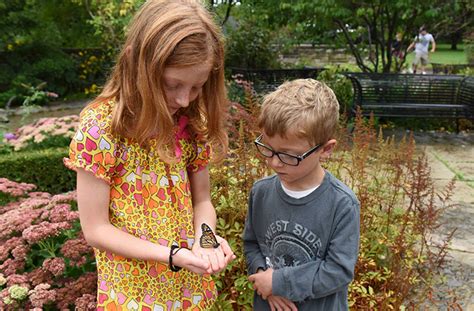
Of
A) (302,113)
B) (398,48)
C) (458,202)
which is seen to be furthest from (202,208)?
(398,48)

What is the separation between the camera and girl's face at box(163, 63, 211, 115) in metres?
1.40

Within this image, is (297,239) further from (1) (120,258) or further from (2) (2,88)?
(2) (2,88)

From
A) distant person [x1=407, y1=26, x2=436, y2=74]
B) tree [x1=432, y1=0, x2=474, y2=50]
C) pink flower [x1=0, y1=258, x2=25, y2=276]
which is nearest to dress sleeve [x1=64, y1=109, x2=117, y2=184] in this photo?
pink flower [x1=0, y1=258, x2=25, y2=276]

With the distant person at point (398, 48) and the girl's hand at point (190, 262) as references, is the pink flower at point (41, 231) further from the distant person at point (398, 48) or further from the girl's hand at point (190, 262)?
the distant person at point (398, 48)

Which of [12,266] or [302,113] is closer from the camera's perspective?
[302,113]

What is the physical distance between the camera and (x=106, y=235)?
1.47 meters

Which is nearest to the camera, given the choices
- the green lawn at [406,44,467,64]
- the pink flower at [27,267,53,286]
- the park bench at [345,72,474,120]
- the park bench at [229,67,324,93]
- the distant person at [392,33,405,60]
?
the pink flower at [27,267,53,286]

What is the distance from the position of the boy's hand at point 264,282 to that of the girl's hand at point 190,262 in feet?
0.90

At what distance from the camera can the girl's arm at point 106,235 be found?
1.44 meters

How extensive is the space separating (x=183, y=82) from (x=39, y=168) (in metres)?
4.49

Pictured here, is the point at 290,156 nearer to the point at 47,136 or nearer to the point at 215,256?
the point at 215,256

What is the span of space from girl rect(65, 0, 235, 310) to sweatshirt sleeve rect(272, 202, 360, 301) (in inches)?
8.5

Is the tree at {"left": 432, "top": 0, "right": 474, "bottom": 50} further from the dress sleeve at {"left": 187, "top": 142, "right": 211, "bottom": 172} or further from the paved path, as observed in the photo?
the dress sleeve at {"left": 187, "top": 142, "right": 211, "bottom": 172}

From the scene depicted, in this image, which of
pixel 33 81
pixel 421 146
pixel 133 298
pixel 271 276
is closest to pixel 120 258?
pixel 133 298
